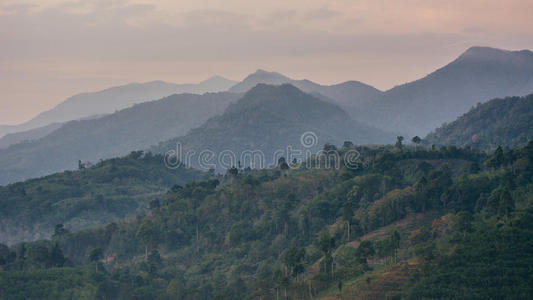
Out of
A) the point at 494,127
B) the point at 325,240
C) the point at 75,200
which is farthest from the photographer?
the point at 494,127

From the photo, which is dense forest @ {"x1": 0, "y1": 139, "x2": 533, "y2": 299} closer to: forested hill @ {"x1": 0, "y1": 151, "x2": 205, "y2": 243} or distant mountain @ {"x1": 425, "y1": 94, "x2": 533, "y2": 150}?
forested hill @ {"x1": 0, "y1": 151, "x2": 205, "y2": 243}

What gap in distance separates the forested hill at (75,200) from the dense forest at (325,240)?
18.7 meters

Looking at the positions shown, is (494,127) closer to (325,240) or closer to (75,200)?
(75,200)

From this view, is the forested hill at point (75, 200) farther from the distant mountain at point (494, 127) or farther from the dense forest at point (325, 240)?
the distant mountain at point (494, 127)

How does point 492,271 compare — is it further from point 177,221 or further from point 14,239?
point 14,239

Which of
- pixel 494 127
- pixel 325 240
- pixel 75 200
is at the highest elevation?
pixel 494 127

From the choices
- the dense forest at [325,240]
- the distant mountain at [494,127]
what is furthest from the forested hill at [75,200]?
the distant mountain at [494,127]

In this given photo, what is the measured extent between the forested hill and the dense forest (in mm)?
18727

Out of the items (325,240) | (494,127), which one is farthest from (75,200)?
(494,127)

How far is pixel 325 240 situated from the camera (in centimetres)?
5050

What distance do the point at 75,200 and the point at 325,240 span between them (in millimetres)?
59887

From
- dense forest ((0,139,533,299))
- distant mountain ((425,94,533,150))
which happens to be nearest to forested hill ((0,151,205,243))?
dense forest ((0,139,533,299))

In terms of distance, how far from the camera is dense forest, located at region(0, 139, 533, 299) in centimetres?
4222

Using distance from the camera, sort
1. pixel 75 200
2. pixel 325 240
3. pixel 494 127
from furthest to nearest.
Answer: pixel 494 127
pixel 75 200
pixel 325 240
